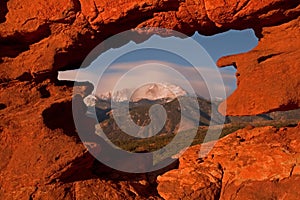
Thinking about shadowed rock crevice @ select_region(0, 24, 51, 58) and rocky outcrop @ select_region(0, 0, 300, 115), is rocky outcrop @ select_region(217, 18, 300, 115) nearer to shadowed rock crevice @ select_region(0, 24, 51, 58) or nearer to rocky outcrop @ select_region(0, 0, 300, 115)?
rocky outcrop @ select_region(0, 0, 300, 115)

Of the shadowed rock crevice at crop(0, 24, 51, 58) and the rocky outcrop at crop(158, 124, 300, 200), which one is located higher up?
the shadowed rock crevice at crop(0, 24, 51, 58)

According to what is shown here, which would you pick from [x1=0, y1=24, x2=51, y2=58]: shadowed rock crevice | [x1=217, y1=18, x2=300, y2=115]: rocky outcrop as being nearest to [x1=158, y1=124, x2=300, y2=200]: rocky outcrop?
[x1=217, y1=18, x2=300, y2=115]: rocky outcrop

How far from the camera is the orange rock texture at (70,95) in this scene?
10109mm

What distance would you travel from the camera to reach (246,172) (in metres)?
11.0


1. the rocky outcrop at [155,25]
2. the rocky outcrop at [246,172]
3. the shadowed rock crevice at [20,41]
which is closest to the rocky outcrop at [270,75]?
the rocky outcrop at [155,25]

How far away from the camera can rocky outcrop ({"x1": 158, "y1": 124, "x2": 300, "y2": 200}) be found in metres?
10.2

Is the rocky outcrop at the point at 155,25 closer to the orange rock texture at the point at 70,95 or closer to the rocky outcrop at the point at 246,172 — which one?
the orange rock texture at the point at 70,95

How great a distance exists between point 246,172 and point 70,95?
21.4ft

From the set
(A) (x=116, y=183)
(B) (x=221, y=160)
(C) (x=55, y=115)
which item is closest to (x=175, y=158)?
(B) (x=221, y=160)

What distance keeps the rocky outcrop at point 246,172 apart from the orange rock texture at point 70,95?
1.4 inches

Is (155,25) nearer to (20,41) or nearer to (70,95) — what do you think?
(70,95)

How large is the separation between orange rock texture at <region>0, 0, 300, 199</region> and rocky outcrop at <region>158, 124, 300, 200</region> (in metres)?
0.04

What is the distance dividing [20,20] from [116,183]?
619cm

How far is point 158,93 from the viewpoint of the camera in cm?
12888
